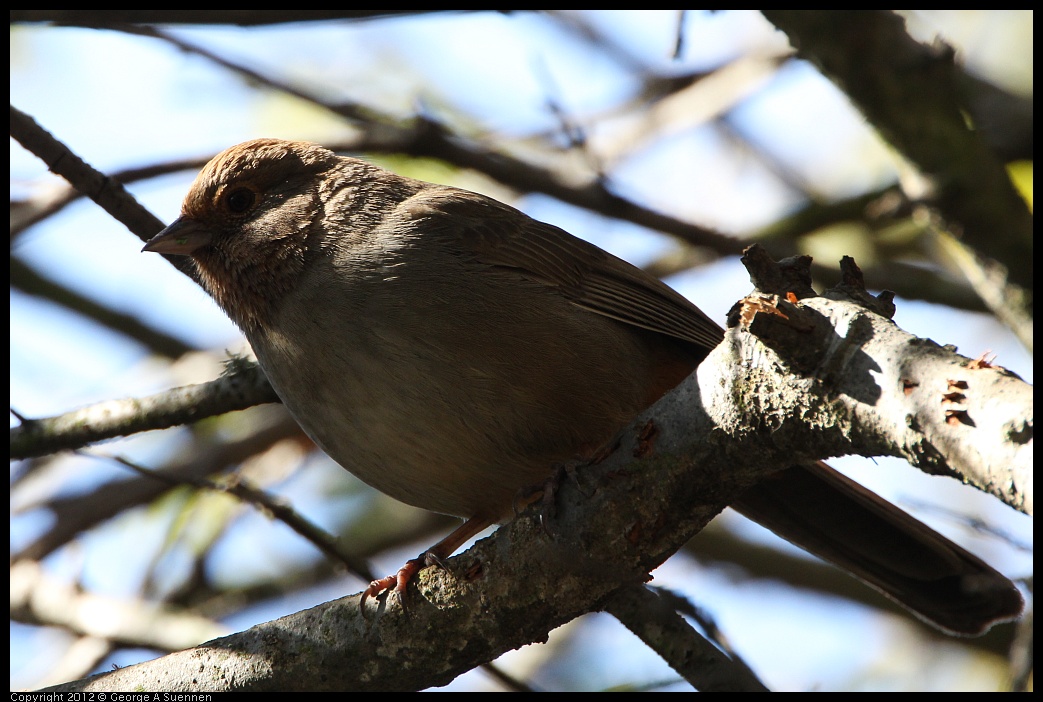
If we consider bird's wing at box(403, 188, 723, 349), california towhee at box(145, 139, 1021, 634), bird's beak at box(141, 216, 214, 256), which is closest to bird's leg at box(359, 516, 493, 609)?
california towhee at box(145, 139, 1021, 634)

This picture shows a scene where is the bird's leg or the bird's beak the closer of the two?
the bird's leg

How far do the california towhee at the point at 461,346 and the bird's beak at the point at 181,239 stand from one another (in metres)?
0.01

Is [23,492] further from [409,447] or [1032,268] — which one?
[1032,268]

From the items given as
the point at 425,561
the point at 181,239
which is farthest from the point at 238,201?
the point at 425,561

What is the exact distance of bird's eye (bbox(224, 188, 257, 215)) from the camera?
5406 mm

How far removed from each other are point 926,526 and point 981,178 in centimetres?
170

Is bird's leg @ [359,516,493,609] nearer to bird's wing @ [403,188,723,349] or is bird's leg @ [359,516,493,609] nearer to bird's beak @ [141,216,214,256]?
bird's wing @ [403,188,723,349]

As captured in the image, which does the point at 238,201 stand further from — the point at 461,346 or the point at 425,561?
the point at 425,561

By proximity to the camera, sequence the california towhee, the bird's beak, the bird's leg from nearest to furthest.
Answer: the bird's leg → the california towhee → the bird's beak

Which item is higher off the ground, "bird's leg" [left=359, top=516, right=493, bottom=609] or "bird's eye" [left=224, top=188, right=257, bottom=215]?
"bird's eye" [left=224, top=188, right=257, bottom=215]

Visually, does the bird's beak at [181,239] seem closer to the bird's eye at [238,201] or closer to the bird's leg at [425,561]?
the bird's eye at [238,201]

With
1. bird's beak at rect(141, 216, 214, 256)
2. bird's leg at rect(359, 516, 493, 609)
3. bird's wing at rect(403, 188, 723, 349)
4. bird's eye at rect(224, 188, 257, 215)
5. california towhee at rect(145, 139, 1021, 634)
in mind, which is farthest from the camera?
bird's eye at rect(224, 188, 257, 215)

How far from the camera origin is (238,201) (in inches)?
213

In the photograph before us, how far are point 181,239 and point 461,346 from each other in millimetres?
1891
